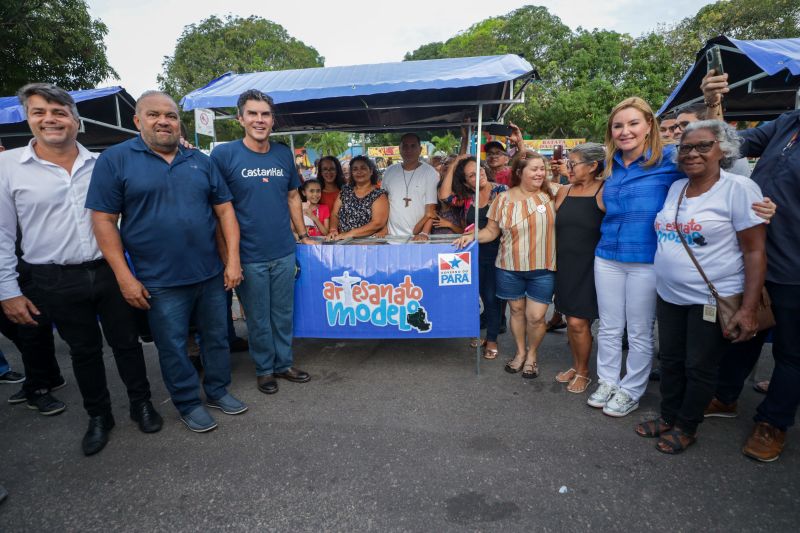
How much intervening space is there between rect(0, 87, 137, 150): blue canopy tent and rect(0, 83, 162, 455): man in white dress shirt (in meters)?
3.87

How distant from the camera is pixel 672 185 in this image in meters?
2.62

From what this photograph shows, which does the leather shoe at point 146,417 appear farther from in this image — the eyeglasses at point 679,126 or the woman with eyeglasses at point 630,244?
the eyeglasses at point 679,126

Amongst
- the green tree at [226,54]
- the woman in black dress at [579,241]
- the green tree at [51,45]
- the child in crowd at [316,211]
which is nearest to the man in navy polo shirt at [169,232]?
the child in crowd at [316,211]

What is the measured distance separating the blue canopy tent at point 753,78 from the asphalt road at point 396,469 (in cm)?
266

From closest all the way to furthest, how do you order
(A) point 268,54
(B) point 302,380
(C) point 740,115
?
(B) point 302,380 < (C) point 740,115 < (A) point 268,54

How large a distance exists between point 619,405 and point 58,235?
11.9 feet

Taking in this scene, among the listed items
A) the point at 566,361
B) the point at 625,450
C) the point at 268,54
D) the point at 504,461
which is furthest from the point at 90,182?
the point at 268,54

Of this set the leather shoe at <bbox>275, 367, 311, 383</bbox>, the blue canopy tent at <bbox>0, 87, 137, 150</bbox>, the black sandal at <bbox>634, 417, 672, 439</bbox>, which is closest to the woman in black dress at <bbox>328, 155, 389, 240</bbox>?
the leather shoe at <bbox>275, 367, 311, 383</bbox>

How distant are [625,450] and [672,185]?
5.18 ft

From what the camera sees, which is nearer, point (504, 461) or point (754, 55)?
point (504, 461)

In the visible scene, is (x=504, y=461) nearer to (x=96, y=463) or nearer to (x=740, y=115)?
(x=96, y=463)

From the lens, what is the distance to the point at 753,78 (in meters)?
3.86

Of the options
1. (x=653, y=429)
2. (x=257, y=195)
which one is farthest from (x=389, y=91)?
(x=653, y=429)

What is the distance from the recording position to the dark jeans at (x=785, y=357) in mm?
2365
